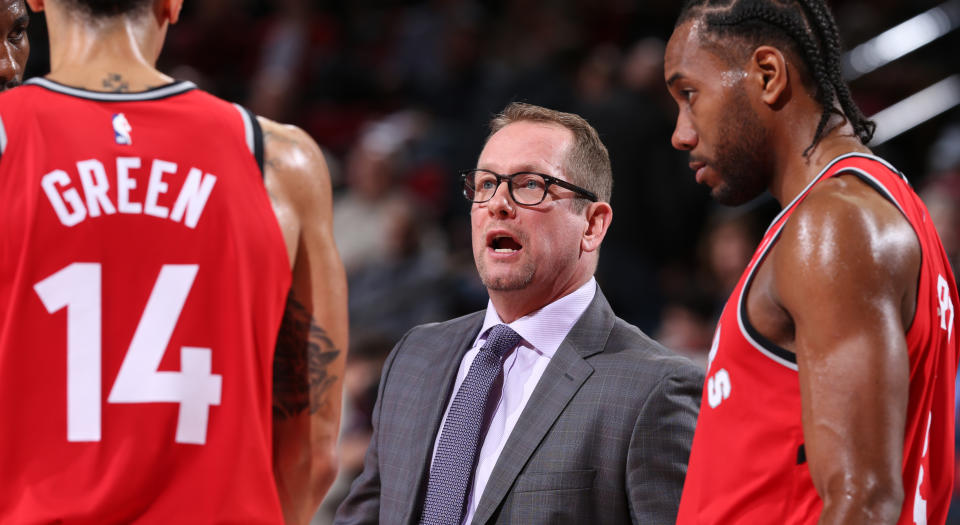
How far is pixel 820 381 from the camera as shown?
1.92m

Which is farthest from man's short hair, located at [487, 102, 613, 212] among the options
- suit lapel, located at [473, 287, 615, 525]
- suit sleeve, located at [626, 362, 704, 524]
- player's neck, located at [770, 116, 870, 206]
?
player's neck, located at [770, 116, 870, 206]

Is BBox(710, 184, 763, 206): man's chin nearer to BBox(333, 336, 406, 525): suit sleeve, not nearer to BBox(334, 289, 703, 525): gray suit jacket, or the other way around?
BBox(334, 289, 703, 525): gray suit jacket

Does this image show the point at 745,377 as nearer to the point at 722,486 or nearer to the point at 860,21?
the point at 722,486

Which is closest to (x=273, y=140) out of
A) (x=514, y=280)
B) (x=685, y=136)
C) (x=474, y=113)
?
(x=685, y=136)

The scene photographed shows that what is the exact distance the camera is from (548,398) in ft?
9.17

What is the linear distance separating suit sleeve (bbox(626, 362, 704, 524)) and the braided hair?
0.75m

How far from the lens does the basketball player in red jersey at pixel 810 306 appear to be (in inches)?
74.8

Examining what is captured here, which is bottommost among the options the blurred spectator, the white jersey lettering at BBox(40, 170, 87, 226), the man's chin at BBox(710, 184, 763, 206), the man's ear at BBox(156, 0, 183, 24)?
the blurred spectator

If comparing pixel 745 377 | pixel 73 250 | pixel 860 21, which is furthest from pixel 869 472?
pixel 860 21

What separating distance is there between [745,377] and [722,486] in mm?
232

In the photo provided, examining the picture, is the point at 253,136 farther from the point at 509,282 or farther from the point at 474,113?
the point at 474,113

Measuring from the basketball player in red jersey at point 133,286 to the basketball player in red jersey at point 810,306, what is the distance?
2.96 feet

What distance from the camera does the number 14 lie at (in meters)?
1.96

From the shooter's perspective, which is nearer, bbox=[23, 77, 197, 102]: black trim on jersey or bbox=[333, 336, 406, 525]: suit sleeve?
bbox=[23, 77, 197, 102]: black trim on jersey
